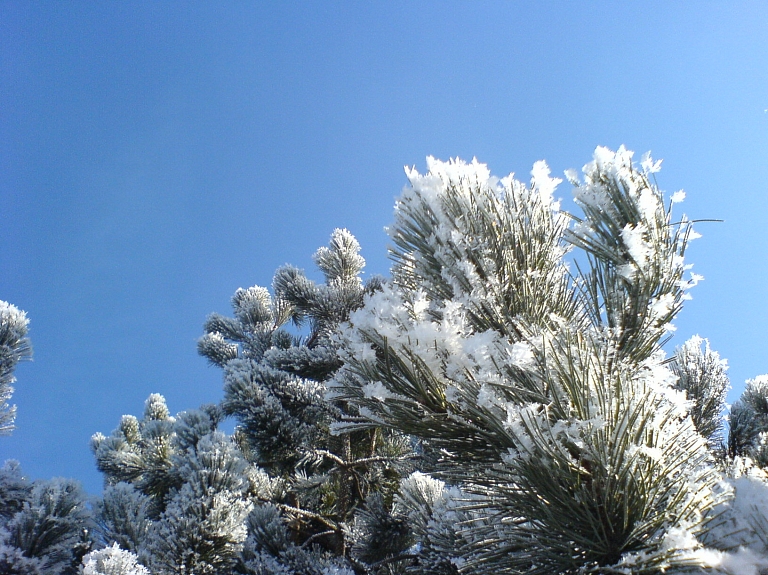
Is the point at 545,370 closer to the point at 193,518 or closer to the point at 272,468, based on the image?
the point at 193,518

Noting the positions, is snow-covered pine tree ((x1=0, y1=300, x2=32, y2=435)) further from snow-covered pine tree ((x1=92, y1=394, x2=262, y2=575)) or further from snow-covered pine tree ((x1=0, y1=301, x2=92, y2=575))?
snow-covered pine tree ((x1=92, y1=394, x2=262, y2=575))

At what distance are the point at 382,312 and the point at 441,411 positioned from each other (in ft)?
0.99

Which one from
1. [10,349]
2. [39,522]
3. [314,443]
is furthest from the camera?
[314,443]

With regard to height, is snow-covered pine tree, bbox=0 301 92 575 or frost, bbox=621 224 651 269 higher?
frost, bbox=621 224 651 269

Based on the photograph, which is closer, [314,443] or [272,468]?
[314,443]

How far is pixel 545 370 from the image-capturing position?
1089 millimetres

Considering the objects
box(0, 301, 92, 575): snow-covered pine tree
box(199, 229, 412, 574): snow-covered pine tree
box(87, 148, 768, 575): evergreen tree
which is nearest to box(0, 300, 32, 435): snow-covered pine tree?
box(0, 301, 92, 575): snow-covered pine tree

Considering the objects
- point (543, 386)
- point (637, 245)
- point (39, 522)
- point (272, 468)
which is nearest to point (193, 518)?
point (39, 522)

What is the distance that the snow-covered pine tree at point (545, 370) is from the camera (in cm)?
101

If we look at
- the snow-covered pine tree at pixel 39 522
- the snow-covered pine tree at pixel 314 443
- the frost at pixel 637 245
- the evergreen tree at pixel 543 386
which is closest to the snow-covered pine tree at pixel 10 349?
the snow-covered pine tree at pixel 39 522

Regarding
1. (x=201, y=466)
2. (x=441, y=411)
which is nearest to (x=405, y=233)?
(x=441, y=411)

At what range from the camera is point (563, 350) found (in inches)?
43.7

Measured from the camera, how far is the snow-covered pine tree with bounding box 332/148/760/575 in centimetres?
101

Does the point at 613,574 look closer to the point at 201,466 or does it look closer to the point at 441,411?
the point at 441,411
